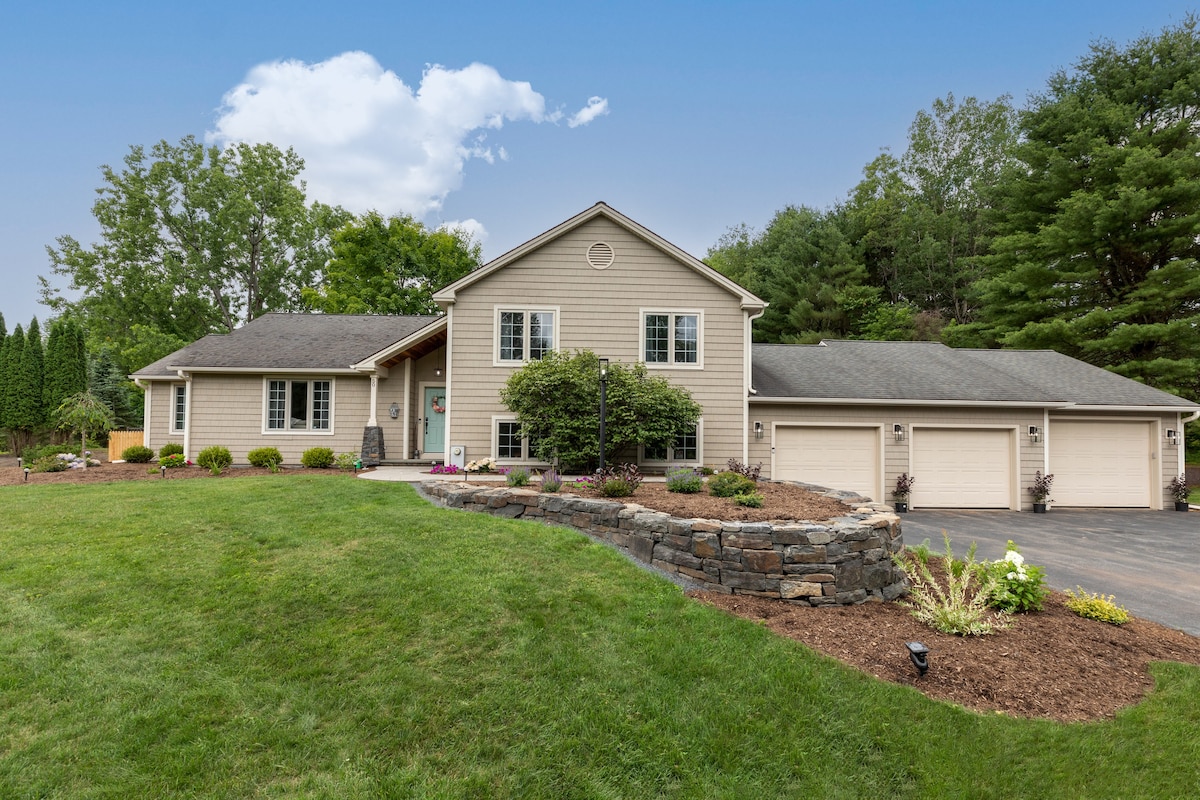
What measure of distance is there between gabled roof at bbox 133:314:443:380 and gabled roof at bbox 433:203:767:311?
1.53 meters

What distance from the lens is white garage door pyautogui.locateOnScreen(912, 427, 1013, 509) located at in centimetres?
1179

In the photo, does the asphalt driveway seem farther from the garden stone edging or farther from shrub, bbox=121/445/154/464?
shrub, bbox=121/445/154/464

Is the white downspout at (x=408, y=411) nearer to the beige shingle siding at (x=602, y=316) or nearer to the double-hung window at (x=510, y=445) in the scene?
the beige shingle siding at (x=602, y=316)

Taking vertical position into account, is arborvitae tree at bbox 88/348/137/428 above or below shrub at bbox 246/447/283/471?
above

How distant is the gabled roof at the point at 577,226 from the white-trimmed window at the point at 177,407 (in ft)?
29.1

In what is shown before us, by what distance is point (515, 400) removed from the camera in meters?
10.2

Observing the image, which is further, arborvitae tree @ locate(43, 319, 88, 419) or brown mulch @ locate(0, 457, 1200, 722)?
arborvitae tree @ locate(43, 319, 88, 419)

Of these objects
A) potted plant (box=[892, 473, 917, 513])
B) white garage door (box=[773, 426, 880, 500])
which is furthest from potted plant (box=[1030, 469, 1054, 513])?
white garage door (box=[773, 426, 880, 500])

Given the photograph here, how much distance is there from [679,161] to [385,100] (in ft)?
35.1

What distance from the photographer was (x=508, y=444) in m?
11.2

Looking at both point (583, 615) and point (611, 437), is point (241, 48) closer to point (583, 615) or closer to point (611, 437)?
point (611, 437)

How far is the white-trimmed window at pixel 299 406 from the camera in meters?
13.3

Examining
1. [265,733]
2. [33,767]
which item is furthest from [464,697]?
[33,767]

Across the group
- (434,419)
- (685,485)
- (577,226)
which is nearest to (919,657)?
(685,485)
